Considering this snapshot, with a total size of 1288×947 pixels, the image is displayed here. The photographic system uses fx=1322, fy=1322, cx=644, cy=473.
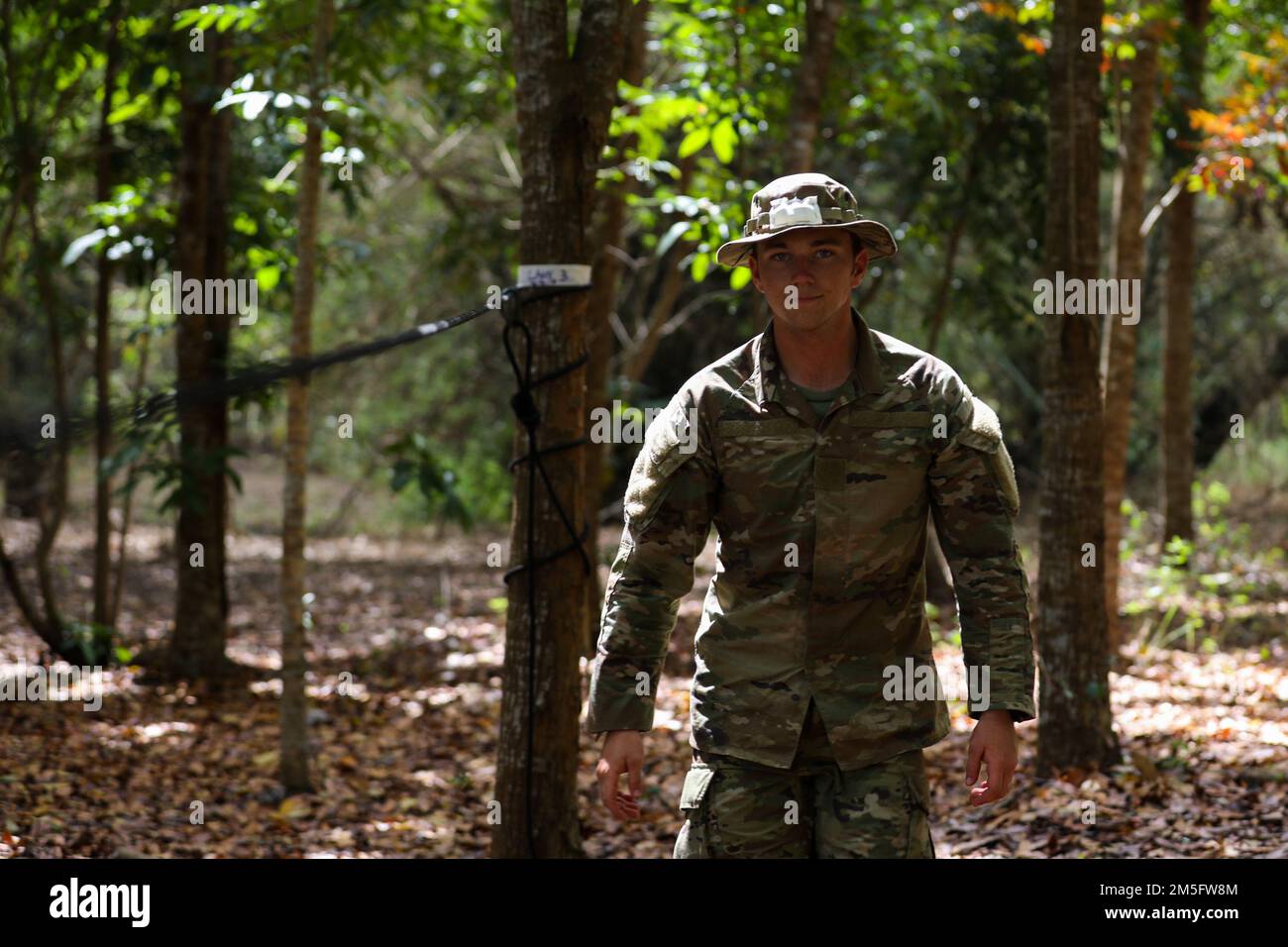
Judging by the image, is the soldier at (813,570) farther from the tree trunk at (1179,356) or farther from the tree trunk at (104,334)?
the tree trunk at (1179,356)

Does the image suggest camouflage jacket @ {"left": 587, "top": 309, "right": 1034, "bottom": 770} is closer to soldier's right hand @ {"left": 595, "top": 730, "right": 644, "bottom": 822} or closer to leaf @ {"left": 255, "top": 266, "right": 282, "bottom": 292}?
soldier's right hand @ {"left": 595, "top": 730, "right": 644, "bottom": 822}

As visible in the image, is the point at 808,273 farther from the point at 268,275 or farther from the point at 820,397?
the point at 268,275

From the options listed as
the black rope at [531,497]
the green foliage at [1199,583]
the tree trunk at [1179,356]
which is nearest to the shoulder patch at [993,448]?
the black rope at [531,497]

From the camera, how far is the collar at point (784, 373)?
3.03 m

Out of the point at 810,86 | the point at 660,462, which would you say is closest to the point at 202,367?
the point at 810,86

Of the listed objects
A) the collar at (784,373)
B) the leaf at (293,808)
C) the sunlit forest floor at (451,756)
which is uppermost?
the collar at (784,373)

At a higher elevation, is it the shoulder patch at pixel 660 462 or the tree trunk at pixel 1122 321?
the tree trunk at pixel 1122 321

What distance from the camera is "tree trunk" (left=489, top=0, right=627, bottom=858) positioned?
4395mm

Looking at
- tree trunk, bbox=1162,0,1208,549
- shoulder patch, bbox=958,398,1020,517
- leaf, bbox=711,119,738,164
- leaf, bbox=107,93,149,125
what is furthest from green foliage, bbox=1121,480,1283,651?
leaf, bbox=107,93,149,125

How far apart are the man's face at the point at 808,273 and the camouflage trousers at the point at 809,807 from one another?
0.89 meters

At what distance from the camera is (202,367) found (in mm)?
8625

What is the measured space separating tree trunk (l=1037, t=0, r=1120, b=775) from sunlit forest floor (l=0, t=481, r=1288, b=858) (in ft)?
0.89
